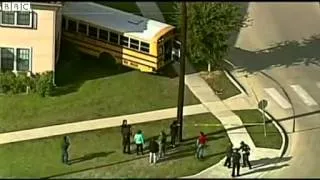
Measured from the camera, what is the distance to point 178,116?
43969 millimetres

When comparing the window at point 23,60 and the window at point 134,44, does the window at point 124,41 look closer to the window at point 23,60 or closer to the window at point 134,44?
the window at point 134,44

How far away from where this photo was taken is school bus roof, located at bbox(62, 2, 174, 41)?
51.8m

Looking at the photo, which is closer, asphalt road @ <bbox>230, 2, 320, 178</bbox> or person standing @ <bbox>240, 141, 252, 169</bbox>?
person standing @ <bbox>240, 141, 252, 169</bbox>

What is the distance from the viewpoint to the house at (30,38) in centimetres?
4878

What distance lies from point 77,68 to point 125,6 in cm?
987

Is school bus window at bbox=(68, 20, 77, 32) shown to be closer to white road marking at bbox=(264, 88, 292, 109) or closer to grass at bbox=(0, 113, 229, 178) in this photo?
grass at bbox=(0, 113, 229, 178)

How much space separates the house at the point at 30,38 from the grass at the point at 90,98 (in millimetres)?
1573

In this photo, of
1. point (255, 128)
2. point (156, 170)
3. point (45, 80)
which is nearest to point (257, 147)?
point (255, 128)

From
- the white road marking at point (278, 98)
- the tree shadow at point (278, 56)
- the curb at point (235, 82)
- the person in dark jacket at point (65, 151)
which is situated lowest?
the person in dark jacket at point (65, 151)

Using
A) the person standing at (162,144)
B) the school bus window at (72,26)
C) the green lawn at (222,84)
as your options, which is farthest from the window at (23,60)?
the person standing at (162,144)

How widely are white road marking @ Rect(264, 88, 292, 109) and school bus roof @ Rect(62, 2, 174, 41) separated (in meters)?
6.32

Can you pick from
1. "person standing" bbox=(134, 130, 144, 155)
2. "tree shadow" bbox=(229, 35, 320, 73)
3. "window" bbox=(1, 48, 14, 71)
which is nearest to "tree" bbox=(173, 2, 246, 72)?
"tree shadow" bbox=(229, 35, 320, 73)

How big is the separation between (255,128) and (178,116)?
3.99m

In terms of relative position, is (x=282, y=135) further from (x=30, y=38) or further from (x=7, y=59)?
(x=7, y=59)
